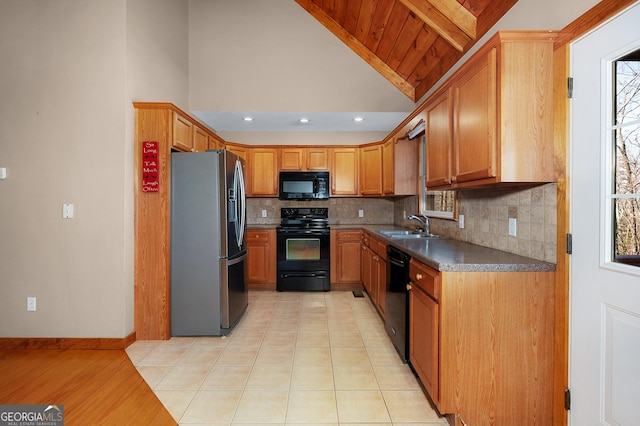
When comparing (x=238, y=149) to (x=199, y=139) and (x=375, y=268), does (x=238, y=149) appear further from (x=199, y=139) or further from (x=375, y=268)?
(x=375, y=268)

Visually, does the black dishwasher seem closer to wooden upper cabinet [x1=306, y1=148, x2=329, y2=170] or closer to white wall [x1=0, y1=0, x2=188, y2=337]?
white wall [x1=0, y1=0, x2=188, y2=337]

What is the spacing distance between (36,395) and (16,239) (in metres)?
1.43

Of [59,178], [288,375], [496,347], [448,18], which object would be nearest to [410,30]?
[448,18]

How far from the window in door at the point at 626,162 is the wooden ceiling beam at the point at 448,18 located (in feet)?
5.05

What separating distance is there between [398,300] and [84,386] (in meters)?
2.30

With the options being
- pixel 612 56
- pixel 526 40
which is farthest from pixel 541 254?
pixel 526 40

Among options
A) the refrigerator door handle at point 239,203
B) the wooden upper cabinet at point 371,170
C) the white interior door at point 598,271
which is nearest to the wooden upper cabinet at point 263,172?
the wooden upper cabinet at point 371,170

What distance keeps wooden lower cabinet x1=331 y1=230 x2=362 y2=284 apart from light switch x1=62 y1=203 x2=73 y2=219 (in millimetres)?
3057

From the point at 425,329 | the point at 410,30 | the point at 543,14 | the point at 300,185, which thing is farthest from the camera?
the point at 300,185

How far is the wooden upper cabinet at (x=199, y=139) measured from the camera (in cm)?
341

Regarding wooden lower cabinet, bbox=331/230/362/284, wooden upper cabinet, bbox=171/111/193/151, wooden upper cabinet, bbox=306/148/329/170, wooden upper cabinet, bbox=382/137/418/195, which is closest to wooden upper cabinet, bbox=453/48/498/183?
wooden upper cabinet, bbox=382/137/418/195

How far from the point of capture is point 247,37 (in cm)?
415

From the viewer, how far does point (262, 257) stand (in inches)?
181

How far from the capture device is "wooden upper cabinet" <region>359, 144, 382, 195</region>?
4.60 m
